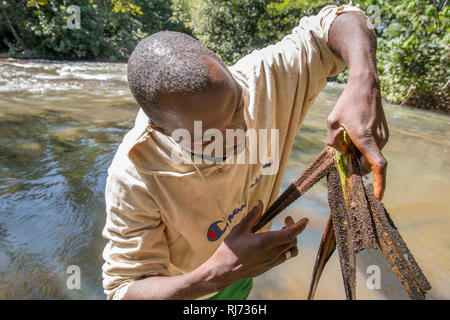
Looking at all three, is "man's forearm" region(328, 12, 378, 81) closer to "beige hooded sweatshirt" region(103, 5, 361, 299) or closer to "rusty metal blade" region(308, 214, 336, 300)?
"beige hooded sweatshirt" region(103, 5, 361, 299)

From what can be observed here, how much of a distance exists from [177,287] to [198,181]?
0.41 m

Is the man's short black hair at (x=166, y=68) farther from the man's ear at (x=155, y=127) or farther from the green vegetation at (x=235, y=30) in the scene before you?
the green vegetation at (x=235, y=30)

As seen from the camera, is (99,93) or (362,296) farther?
(99,93)

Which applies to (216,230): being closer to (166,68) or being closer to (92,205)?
(166,68)

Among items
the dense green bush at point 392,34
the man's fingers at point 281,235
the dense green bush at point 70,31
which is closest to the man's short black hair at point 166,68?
the man's fingers at point 281,235

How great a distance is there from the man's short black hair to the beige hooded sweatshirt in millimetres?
170

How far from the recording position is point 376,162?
0.84 meters

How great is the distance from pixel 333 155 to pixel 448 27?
300 inches

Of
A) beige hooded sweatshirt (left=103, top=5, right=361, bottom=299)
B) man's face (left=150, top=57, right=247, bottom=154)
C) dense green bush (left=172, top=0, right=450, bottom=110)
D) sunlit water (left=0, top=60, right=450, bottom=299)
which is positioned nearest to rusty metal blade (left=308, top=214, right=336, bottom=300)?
beige hooded sweatshirt (left=103, top=5, right=361, bottom=299)

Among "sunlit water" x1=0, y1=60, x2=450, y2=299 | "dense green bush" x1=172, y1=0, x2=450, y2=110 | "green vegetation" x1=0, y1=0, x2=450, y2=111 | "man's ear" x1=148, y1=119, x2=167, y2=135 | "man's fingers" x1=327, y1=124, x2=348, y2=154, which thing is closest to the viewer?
"man's fingers" x1=327, y1=124, x2=348, y2=154

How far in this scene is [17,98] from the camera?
7066 millimetres

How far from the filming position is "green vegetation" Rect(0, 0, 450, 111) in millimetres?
6883
